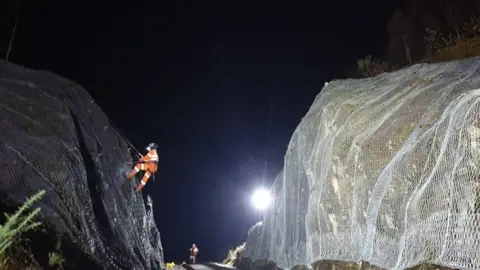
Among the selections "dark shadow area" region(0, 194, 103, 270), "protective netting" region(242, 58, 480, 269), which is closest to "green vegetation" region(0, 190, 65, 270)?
"dark shadow area" region(0, 194, 103, 270)

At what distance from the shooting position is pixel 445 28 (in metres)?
16.8

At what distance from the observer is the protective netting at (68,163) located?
6492 millimetres

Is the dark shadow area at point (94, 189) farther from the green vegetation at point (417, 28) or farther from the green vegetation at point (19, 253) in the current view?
the green vegetation at point (417, 28)

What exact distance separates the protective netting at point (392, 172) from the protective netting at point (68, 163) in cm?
405

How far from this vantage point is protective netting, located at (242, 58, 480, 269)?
4316mm

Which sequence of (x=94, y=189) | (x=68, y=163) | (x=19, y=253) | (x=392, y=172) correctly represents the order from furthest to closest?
(x=94, y=189), (x=68, y=163), (x=392, y=172), (x=19, y=253)

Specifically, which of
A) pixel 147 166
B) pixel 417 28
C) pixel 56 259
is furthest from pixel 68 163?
Answer: pixel 417 28

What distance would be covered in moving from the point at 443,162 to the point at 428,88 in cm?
185

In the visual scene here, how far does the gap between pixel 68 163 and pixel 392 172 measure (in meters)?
5.48

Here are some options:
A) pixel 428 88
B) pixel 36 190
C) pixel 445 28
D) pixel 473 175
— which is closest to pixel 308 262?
pixel 428 88

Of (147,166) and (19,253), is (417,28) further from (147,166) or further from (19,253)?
(19,253)

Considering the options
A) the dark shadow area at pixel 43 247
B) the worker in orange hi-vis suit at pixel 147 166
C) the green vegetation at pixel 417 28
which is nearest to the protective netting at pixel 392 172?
the dark shadow area at pixel 43 247

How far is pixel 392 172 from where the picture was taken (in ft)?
18.0

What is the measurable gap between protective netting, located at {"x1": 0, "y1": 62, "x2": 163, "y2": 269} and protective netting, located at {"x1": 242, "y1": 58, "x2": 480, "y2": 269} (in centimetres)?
405
